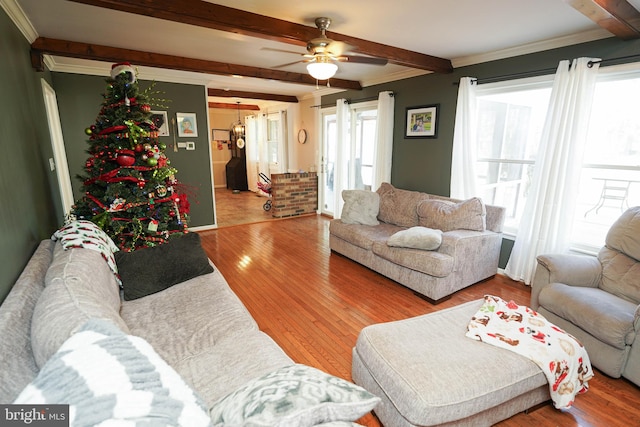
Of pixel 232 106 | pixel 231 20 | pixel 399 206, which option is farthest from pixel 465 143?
pixel 232 106

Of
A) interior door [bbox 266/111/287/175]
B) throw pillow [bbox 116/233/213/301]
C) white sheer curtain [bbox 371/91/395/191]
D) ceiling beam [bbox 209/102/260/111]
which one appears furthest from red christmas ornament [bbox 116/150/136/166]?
ceiling beam [bbox 209/102/260/111]

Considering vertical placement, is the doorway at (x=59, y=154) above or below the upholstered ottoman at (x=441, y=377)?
above

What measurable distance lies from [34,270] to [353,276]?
2.67 meters

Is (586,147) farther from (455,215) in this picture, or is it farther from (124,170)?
(124,170)

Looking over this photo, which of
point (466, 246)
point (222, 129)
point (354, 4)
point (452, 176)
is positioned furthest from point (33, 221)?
point (222, 129)

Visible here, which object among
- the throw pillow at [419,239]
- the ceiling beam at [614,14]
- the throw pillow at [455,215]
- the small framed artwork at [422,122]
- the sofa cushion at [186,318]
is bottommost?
the sofa cushion at [186,318]

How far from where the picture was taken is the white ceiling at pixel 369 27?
2.21 m

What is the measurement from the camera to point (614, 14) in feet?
6.68

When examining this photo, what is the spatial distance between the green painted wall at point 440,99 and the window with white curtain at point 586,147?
0.15 metres

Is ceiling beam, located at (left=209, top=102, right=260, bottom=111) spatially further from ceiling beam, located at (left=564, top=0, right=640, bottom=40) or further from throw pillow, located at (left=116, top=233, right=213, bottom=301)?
ceiling beam, located at (left=564, top=0, right=640, bottom=40)

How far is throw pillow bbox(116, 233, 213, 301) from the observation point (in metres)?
2.00

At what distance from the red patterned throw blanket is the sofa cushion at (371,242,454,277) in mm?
933

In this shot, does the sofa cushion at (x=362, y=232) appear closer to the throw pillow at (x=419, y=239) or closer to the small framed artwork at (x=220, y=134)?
the throw pillow at (x=419, y=239)

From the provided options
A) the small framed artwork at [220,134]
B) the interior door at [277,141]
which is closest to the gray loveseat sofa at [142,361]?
the interior door at [277,141]
